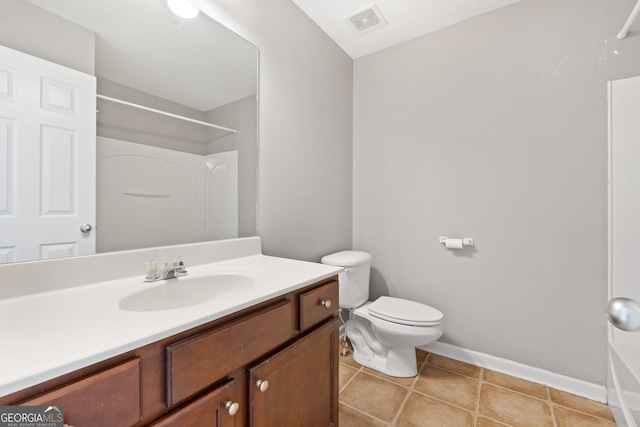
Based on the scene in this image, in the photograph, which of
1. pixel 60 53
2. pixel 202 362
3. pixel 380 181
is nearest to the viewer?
pixel 202 362

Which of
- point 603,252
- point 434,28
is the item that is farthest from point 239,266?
point 434,28

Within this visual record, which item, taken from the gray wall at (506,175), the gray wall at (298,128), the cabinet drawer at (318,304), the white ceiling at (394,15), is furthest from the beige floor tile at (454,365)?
the white ceiling at (394,15)

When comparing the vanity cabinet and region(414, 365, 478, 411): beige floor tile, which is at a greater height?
the vanity cabinet

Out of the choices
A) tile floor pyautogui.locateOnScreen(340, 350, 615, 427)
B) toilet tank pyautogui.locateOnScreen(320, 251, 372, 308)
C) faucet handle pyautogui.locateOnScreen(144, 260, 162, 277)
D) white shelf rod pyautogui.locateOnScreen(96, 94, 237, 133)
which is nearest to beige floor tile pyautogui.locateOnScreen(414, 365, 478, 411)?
tile floor pyautogui.locateOnScreen(340, 350, 615, 427)

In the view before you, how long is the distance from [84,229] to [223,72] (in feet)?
3.09

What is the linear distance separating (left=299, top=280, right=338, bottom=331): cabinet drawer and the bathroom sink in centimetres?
21

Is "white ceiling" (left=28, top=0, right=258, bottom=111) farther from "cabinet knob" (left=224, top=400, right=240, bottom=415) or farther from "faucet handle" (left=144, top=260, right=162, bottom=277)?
"cabinet knob" (left=224, top=400, right=240, bottom=415)

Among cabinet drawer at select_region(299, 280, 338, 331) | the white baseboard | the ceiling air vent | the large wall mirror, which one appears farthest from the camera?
the ceiling air vent

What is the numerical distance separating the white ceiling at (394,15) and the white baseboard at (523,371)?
229 centimetres

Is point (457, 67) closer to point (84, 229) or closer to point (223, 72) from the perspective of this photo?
point (223, 72)

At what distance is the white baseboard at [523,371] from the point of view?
1.53 m

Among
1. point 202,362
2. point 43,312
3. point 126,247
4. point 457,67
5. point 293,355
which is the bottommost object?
point 293,355

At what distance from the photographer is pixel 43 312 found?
0.67m

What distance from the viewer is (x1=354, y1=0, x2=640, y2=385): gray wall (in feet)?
5.05
